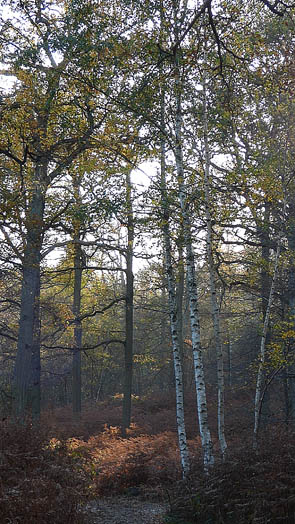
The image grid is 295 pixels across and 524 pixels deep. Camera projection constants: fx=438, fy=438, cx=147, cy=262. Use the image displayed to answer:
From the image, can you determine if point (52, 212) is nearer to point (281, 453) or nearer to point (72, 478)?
point (72, 478)

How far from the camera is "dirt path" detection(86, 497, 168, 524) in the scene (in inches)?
270

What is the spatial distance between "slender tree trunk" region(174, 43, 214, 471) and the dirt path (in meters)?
1.28

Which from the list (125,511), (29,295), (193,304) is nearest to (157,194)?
(193,304)

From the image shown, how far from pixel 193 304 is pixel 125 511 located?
12.8 ft

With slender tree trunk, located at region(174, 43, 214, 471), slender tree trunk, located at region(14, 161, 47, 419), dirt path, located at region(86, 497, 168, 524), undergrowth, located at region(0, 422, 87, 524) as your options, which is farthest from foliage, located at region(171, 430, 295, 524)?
slender tree trunk, located at region(14, 161, 47, 419)

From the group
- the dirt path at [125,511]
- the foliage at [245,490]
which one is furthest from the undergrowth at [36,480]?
the foliage at [245,490]

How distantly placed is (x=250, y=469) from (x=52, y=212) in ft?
26.9

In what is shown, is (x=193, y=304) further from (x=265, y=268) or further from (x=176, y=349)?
(x=265, y=268)

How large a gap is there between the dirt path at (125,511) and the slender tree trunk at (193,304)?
1277mm

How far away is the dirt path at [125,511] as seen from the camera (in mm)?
6855

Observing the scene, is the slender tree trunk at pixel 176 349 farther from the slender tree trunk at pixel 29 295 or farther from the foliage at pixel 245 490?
the slender tree trunk at pixel 29 295

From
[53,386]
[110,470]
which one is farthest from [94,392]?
[110,470]

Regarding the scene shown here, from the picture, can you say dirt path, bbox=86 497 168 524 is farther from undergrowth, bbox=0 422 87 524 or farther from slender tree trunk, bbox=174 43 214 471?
slender tree trunk, bbox=174 43 214 471

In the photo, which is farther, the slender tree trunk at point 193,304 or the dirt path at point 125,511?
the slender tree trunk at point 193,304
